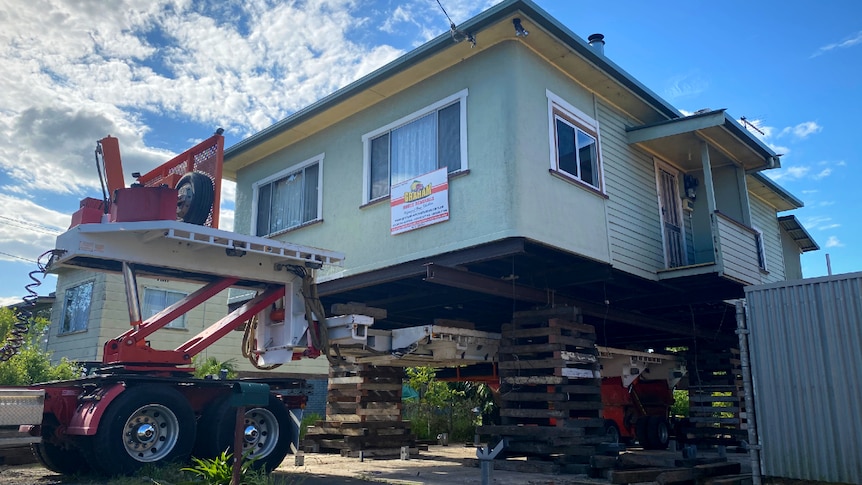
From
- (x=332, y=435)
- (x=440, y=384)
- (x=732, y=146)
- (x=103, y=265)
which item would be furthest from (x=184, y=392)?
(x=440, y=384)

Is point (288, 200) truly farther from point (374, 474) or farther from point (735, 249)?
point (735, 249)

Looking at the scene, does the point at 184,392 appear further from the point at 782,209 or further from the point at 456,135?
the point at 782,209

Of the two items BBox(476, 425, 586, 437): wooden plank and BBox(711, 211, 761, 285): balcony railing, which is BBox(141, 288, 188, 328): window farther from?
BBox(711, 211, 761, 285): balcony railing

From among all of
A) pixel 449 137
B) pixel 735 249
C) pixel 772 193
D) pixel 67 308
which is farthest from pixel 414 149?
pixel 67 308

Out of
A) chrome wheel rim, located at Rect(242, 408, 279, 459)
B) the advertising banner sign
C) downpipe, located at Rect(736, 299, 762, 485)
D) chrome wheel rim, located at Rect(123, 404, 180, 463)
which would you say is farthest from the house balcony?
chrome wheel rim, located at Rect(123, 404, 180, 463)

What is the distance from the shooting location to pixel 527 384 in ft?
38.5

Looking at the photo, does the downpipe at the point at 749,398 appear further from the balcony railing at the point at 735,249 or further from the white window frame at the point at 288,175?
the white window frame at the point at 288,175

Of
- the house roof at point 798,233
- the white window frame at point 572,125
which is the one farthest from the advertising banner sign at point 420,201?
the house roof at point 798,233

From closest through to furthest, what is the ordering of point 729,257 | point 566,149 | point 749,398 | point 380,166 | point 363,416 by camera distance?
point 749,398, point 566,149, point 380,166, point 729,257, point 363,416

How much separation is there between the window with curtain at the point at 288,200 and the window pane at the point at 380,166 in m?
1.57

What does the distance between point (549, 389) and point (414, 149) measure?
452 cm

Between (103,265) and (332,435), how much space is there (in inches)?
236

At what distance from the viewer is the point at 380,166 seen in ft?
40.2

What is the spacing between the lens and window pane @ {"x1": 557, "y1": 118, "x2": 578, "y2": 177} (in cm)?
1124
